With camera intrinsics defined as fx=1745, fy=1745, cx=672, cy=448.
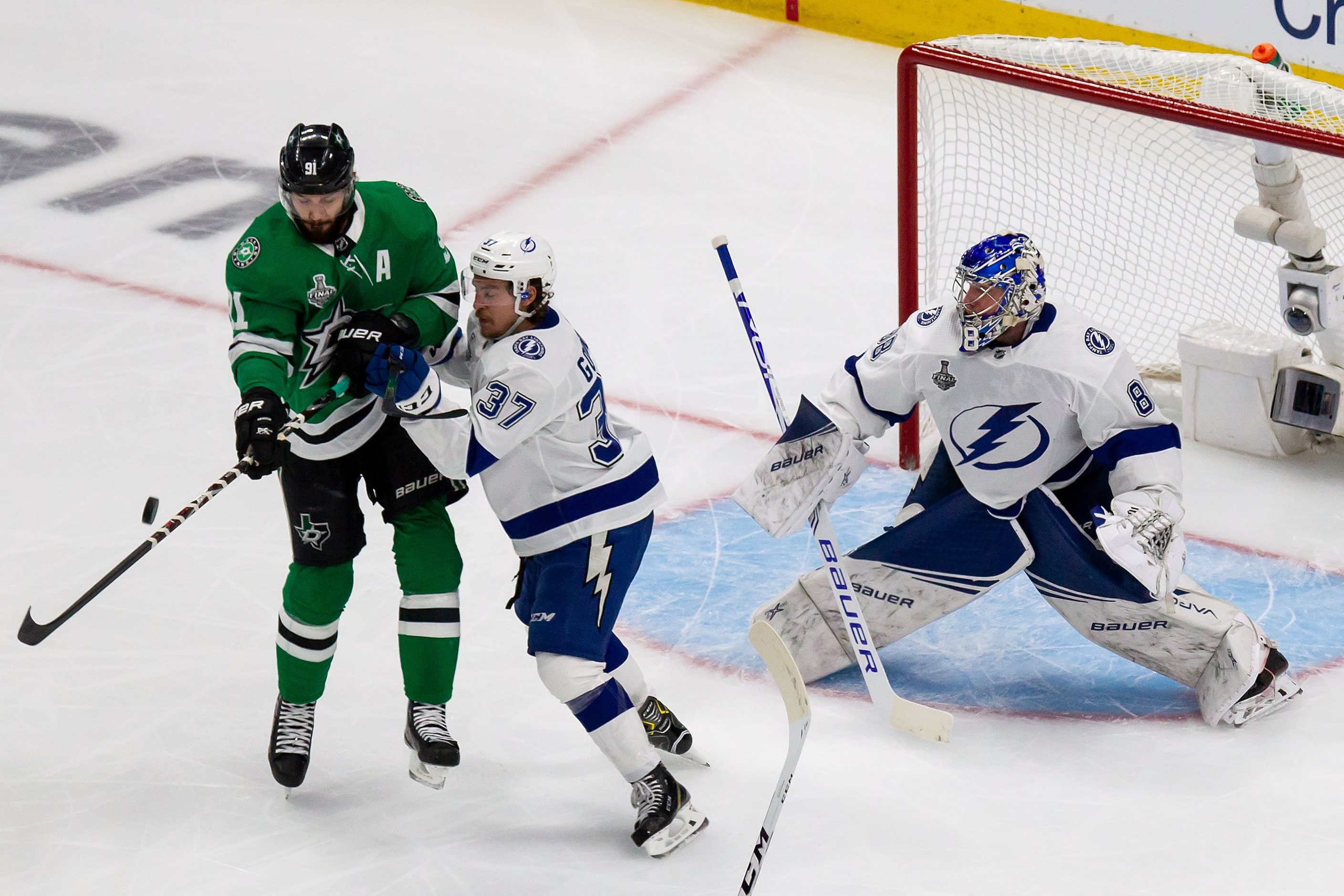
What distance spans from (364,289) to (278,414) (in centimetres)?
30

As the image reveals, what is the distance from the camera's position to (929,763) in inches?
133

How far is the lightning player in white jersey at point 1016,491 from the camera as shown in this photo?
3166 millimetres

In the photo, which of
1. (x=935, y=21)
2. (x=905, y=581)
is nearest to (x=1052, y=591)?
(x=905, y=581)

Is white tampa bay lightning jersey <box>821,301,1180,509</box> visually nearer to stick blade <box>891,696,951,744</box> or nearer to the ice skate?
stick blade <box>891,696,951,744</box>

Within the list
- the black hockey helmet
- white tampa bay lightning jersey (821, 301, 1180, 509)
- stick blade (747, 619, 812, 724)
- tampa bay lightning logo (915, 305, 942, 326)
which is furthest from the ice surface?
the black hockey helmet

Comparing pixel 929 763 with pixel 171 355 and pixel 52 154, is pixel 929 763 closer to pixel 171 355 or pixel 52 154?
pixel 171 355

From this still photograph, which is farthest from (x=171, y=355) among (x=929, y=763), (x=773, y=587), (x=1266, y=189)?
(x=1266, y=189)

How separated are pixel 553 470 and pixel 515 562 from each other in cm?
119

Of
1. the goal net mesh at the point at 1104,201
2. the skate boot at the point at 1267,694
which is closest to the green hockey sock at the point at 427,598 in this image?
the skate boot at the point at 1267,694

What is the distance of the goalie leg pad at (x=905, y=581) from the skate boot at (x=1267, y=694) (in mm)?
497

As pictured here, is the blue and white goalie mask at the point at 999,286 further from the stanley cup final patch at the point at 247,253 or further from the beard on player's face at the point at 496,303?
the stanley cup final patch at the point at 247,253

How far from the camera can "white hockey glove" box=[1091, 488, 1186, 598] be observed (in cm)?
309

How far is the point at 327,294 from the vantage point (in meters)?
3.04

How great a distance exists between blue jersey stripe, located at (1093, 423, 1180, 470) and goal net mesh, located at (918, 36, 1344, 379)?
124cm
